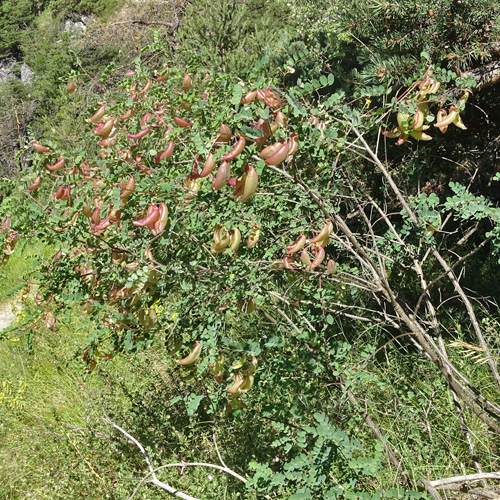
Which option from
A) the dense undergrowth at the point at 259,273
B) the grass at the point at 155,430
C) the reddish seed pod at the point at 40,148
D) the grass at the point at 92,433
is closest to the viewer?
the dense undergrowth at the point at 259,273

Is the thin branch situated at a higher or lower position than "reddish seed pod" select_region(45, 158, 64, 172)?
lower

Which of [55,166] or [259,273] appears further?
[259,273]

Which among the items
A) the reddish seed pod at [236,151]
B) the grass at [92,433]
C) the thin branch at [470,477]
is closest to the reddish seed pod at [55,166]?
the grass at [92,433]

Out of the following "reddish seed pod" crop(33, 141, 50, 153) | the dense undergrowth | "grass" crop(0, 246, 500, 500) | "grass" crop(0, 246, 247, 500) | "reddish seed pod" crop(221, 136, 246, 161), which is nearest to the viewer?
"reddish seed pod" crop(221, 136, 246, 161)

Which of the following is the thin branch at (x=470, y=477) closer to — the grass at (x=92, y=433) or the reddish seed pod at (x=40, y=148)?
the grass at (x=92, y=433)

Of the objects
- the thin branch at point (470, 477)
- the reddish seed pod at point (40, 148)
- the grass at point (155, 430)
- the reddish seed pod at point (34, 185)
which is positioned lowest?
the grass at point (155, 430)

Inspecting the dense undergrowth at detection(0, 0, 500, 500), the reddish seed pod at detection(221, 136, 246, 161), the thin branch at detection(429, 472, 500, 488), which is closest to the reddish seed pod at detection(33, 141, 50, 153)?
the dense undergrowth at detection(0, 0, 500, 500)

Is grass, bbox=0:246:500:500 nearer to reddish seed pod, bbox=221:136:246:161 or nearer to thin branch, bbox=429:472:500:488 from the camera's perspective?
thin branch, bbox=429:472:500:488

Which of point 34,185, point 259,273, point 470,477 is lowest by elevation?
point 470,477

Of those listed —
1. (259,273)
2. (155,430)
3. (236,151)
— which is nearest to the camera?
(236,151)

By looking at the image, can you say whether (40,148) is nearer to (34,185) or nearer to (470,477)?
(34,185)

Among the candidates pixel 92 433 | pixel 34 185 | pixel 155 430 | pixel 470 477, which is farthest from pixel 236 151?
pixel 92 433

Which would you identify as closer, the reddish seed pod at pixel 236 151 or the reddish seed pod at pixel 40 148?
the reddish seed pod at pixel 236 151

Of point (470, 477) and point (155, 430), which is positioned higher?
point (470, 477)
